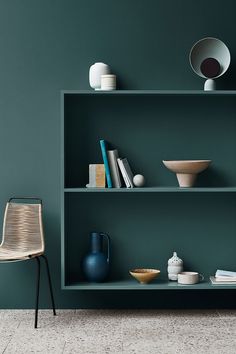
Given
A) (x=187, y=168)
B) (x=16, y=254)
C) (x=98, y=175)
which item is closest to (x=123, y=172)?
(x=98, y=175)

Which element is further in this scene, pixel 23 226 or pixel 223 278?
pixel 23 226

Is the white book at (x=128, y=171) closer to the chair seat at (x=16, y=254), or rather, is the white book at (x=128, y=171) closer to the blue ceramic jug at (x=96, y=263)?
the blue ceramic jug at (x=96, y=263)

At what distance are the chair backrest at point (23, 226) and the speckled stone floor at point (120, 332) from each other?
0.48 metres

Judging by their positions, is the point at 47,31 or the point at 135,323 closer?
the point at 135,323

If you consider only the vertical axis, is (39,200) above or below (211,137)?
below

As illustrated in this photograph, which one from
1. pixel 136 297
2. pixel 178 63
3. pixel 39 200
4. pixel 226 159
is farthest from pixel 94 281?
pixel 178 63

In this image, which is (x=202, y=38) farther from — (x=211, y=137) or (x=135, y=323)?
(x=135, y=323)

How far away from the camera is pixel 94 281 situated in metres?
4.93

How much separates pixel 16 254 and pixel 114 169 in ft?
2.87

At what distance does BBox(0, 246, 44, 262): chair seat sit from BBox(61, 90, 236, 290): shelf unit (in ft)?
1.50

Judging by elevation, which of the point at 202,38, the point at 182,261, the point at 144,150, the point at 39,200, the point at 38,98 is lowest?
the point at 182,261

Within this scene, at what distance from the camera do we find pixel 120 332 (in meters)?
4.48

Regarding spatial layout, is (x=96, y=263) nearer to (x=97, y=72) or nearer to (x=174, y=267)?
(x=174, y=267)

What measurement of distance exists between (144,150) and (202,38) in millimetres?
879
